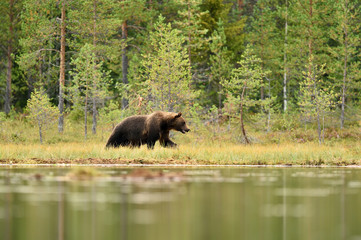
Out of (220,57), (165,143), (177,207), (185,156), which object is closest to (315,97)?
(220,57)

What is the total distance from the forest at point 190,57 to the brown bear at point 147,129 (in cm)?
861

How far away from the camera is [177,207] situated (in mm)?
9562

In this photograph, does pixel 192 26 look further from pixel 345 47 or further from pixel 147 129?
pixel 147 129

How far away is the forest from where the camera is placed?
117 ft

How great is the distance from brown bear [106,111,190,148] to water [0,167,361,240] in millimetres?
7482

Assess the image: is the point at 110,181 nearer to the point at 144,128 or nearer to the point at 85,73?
the point at 144,128

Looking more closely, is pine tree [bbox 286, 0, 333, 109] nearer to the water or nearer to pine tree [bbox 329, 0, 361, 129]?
pine tree [bbox 329, 0, 361, 129]

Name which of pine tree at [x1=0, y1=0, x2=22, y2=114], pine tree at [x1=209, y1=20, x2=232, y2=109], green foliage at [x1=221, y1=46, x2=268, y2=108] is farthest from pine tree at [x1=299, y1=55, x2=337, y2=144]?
pine tree at [x1=0, y1=0, x2=22, y2=114]

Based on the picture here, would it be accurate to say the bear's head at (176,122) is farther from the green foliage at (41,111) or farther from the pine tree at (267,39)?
the pine tree at (267,39)

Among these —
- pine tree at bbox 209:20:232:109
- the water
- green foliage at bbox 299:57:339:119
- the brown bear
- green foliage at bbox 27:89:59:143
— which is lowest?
the water

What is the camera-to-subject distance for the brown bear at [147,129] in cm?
2248

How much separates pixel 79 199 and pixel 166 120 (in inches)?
496

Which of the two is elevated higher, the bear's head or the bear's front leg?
the bear's head

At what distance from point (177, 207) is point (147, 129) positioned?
42.8 feet
